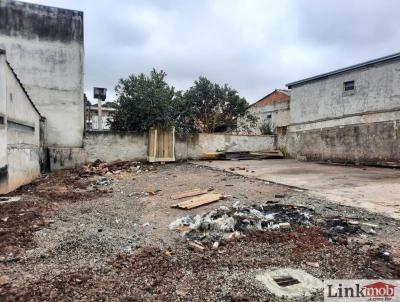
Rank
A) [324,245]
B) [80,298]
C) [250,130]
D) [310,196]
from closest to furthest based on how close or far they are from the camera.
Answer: [80,298], [324,245], [310,196], [250,130]

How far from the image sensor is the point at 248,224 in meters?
4.71

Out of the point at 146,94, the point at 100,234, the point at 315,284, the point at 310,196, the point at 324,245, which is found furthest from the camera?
the point at 146,94

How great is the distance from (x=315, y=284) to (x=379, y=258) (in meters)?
1.06

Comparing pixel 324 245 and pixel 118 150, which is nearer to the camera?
pixel 324 245

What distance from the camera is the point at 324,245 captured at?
396cm

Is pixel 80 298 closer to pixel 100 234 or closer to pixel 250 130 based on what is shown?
pixel 100 234

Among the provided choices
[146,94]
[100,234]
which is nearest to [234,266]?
[100,234]

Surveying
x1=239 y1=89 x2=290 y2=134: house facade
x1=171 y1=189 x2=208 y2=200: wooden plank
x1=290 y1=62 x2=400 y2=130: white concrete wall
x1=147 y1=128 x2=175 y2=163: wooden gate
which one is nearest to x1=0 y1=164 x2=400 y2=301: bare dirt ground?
x1=171 y1=189 x2=208 y2=200: wooden plank

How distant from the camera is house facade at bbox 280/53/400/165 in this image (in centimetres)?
1305

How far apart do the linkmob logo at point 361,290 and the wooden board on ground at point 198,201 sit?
11.0 feet

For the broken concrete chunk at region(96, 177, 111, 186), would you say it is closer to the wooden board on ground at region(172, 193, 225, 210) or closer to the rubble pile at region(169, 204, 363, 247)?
the wooden board on ground at region(172, 193, 225, 210)

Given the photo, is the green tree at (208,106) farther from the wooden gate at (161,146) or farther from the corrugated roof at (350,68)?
the wooden gate at (161,146)

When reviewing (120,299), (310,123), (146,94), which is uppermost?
(146,94)

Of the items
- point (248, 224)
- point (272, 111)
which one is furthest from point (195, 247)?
point (272, 111)
